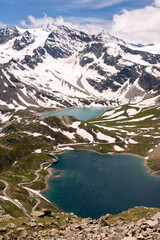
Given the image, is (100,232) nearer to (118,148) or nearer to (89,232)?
(89,232)

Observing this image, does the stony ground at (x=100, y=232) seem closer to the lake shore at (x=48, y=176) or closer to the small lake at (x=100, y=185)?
the small lake at (x=100, y=185)

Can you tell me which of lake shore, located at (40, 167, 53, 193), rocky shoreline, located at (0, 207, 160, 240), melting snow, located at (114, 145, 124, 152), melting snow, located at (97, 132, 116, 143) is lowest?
rocky shoreline, located at (0, 207, 160, 240)

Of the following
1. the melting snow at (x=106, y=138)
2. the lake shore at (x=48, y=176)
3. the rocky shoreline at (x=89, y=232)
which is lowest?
the rocky shoreline at (x=89, y=232)

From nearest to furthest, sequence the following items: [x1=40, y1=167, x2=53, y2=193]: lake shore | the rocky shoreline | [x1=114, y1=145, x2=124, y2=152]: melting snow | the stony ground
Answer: the stony ground → the rocky shoreline → [x1=40, y1=167, x2=53, y2=193]: lake shore → [x1=114, y1=145, x2=124, y2=152]: melting snow

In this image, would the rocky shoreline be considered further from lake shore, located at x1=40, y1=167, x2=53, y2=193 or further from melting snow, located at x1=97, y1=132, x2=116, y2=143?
melting snow, located at x1=97, y1=132, x2=116, y2=143

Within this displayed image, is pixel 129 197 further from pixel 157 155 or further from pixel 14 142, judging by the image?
pixel 14 142

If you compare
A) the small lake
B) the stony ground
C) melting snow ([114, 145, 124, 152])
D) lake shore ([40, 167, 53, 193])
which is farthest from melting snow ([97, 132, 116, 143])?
the stony ground

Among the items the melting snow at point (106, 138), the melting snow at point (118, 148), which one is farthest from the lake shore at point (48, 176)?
the melting snow at point (106, 138)

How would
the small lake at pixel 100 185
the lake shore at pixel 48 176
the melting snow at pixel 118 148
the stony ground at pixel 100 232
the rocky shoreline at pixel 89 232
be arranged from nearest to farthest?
1. the stony ground at pixel 100 232
2. the rocky shoreline at pixel 89 232
3. the small lake at pixel 100 185
4. the lake shore at pixel 48 176
5. the melting snow at pixel 118 148

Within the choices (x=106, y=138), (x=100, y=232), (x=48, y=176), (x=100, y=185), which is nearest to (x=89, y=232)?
(x=100, y=232)
